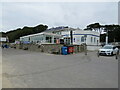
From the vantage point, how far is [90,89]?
16.5 ft

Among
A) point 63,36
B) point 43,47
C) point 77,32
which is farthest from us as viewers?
point 63,36

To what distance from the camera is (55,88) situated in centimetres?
513

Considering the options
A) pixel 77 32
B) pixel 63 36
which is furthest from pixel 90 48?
pixel 63 36

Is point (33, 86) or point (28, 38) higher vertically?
point (28, 38)

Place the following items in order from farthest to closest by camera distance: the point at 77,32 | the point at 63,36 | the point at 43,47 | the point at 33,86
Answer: the point at 63,36, the point at 77,32, the point at 43,47, the point at 33,86

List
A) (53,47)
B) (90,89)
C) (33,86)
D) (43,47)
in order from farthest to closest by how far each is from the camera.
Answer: (43,47) < (53,47) < (33,86) < (90,89)

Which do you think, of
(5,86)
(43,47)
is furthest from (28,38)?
(5,86)

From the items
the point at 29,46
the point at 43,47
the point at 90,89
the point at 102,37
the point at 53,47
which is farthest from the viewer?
the point at 102,37

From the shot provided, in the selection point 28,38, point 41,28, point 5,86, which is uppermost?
point 41,28

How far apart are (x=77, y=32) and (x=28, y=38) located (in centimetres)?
1671

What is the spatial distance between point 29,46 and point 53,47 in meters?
10.4

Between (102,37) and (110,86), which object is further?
(102,37)

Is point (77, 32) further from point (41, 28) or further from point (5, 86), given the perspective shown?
point (41, 28)

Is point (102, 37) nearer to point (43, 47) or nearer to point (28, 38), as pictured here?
point (28, 38)
